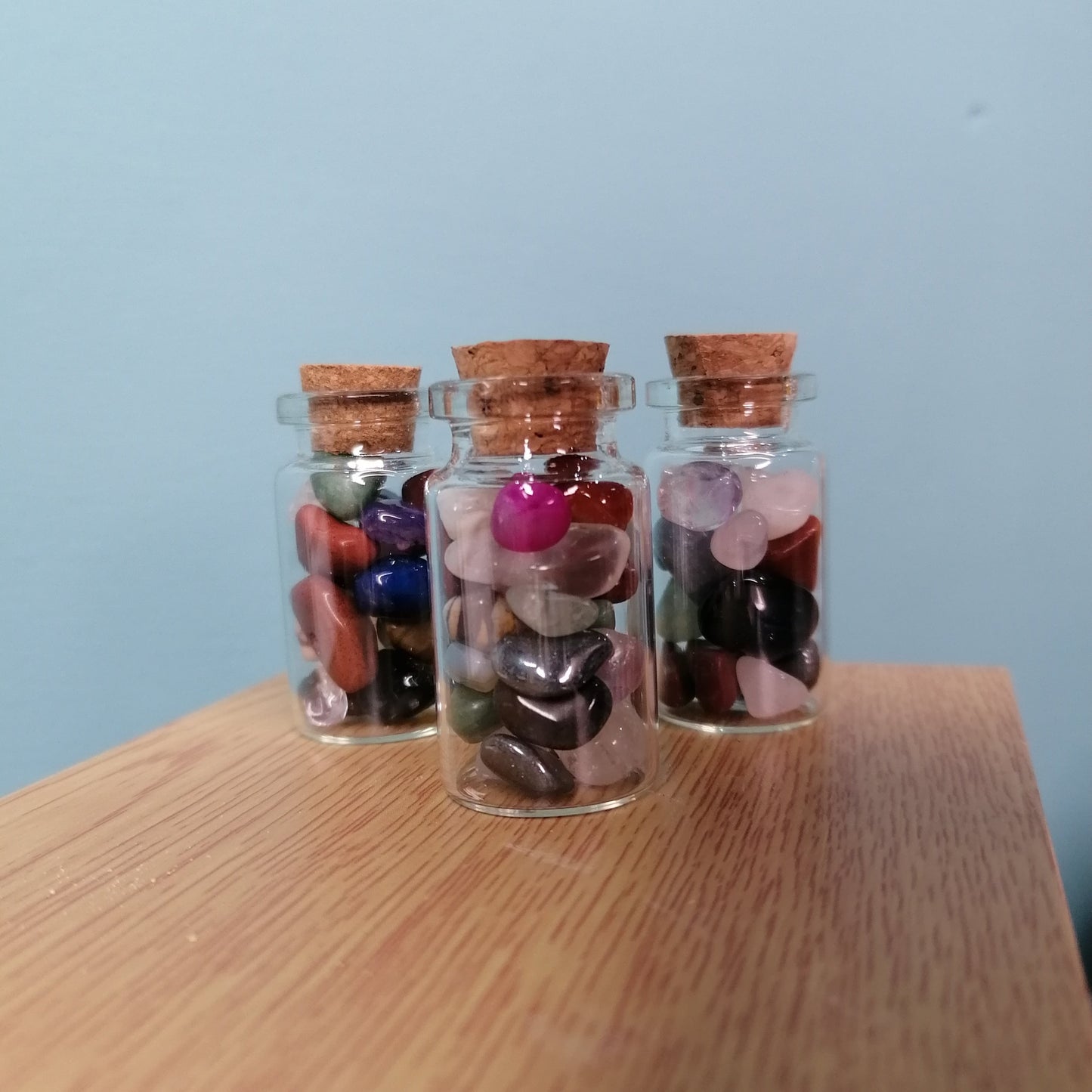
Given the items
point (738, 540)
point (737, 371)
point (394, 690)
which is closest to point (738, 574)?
point (738, 540)

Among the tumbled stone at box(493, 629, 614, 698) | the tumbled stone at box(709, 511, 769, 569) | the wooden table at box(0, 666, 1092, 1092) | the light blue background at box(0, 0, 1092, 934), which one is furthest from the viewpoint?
the light blue background at box(0, 0, 1092, 934)

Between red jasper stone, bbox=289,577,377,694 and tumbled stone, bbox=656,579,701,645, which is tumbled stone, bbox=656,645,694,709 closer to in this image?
tumbled stone, bbox=656,579,701,645

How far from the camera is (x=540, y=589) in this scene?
506 millimetres

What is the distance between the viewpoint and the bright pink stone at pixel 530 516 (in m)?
0.49

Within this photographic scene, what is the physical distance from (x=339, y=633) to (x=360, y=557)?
5 centimetres

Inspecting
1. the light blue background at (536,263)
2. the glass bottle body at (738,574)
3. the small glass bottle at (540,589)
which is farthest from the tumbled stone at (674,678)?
the light blue background at (536,263)

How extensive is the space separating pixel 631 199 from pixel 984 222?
33 centimetres

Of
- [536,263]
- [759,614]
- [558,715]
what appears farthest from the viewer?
[536,263]

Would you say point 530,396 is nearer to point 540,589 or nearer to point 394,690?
point 540,589

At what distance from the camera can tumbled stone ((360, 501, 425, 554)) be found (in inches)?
24.9

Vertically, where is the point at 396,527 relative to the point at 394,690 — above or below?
above

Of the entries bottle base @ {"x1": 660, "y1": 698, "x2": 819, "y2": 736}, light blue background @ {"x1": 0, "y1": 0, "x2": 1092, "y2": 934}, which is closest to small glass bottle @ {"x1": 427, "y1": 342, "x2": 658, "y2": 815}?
bottle base @ {"x1": 660, "y1": 698, "x2": 819, "y2": 736}

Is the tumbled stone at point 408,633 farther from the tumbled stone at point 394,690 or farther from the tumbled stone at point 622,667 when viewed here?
the tumbled stone at point 622,667

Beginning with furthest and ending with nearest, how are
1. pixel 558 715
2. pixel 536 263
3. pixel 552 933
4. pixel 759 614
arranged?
pixel 536 263 < pixel 759 614 < pixel 558 715 < pixel 552 933
